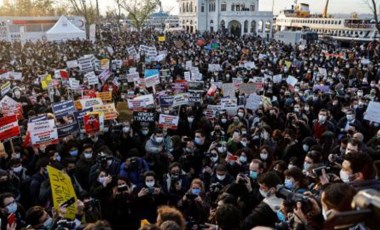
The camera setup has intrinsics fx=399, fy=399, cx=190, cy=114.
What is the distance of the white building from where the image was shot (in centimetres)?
7238

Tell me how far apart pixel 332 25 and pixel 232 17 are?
23.1m

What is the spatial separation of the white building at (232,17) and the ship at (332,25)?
3.37m

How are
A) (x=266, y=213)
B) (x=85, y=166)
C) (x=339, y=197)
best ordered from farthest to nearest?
1. (x=85, y=166)
2. (x=266, y=213)
3. (x=339, y=197)

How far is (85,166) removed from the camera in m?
6.93

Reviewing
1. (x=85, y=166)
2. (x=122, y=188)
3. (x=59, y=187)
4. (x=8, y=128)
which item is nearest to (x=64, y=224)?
(x=122, y=188)

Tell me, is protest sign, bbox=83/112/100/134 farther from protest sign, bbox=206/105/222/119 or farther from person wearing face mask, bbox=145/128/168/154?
protest sign, bbox=206/105/222/119

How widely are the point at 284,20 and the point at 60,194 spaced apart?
70.0m

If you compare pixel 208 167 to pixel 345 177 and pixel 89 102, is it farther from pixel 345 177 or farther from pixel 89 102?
pixel 89 102

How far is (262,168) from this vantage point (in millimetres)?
5742

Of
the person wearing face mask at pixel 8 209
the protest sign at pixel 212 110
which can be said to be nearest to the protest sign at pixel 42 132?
the person wearing face mask at pixel 8 209

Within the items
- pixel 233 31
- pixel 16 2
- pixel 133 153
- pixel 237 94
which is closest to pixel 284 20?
pixel 233 31

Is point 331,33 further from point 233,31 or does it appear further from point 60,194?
point 60,194

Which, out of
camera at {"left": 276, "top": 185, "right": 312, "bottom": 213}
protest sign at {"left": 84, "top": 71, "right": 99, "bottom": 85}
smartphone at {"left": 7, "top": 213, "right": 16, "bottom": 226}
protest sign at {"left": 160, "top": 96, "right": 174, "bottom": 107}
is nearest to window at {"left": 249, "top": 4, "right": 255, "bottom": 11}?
protest sign at {"left": 84, "top": 71, "right": 99, "bottom": 85}

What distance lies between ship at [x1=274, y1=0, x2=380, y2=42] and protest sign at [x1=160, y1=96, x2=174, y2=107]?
3214 centimetres
